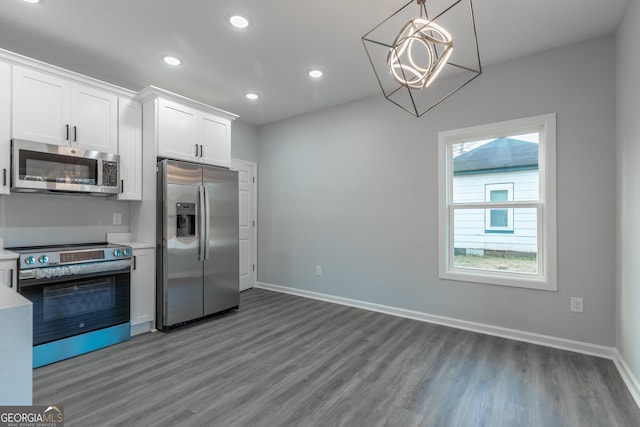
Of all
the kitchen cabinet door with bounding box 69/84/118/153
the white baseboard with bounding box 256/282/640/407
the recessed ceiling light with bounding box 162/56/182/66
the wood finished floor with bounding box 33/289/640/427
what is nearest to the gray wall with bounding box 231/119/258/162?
the recessed ceiling light with bounding box 162/56/182/66

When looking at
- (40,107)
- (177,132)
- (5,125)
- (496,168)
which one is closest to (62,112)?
(40,107)

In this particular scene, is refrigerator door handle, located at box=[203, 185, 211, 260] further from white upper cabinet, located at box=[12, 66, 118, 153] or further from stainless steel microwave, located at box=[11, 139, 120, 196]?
white upper cabinet, located at box=[12, 66, 118, 153]

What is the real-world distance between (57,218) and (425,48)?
3859 millimetres

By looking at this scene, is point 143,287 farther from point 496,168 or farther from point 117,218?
point 496,168

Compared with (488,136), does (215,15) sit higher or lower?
higher

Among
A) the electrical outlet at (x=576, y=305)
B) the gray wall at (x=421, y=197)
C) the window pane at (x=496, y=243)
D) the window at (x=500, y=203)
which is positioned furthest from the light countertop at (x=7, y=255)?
the electrical outlet at (x=576, y=305)

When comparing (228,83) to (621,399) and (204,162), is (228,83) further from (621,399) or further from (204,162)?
(621,399)

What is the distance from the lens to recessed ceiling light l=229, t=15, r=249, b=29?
249 cm

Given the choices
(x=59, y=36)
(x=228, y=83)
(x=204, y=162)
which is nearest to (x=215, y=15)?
(x=228, y=83)

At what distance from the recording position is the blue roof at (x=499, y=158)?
319 cm

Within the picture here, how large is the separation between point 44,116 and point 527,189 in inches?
179

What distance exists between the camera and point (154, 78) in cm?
356

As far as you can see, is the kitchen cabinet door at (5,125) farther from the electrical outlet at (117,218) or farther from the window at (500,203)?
the window at (500,203)

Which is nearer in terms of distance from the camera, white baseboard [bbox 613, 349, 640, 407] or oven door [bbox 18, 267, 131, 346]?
white baseboard [bbox 613, 349, 640, 407]
